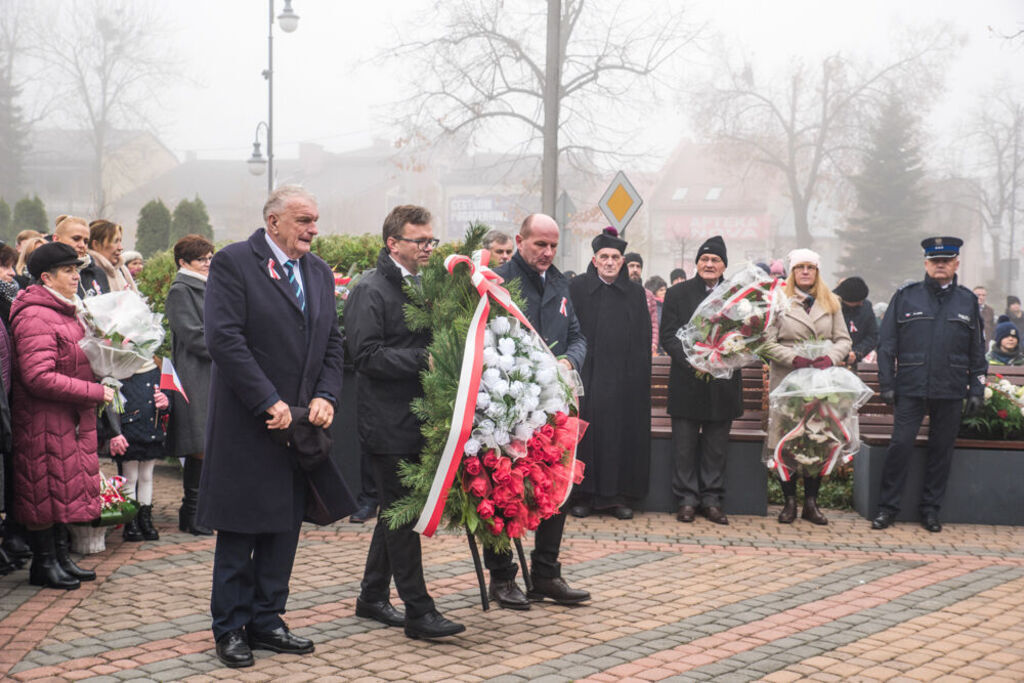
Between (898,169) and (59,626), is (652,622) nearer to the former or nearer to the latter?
(59,626)

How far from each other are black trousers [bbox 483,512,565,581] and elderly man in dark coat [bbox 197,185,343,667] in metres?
1.34

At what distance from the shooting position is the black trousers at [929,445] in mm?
8977

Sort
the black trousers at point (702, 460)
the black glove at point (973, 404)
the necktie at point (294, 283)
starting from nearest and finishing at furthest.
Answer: the necktie at point (294, 283) < the black glove at point (973, 404) < the black trousers at point (702, 460)

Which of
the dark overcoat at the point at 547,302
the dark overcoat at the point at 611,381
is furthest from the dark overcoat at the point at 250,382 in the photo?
the dark overcoat at the point at 611,381

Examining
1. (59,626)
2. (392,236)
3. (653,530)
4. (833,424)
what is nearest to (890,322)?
(833,424)

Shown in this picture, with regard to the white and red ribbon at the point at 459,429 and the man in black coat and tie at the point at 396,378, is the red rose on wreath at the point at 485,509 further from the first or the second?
the man in black coat and tie at the point at 396,378

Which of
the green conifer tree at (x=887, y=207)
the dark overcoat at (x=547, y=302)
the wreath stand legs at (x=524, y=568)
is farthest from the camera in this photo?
the green conifer tree at (x=887, y=207)

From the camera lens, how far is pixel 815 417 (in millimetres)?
8812

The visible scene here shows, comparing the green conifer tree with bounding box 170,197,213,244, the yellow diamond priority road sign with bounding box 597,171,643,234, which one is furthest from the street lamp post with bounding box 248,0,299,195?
the yellow diamond priority road sign with bounding box 597,171,643,234

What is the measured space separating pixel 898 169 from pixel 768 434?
4411 centimetres

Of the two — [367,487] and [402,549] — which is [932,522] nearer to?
[367,487]

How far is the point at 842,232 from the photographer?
51031mm

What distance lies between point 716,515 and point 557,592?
121 inches

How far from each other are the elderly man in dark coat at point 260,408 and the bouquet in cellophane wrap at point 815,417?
4.68 metres
